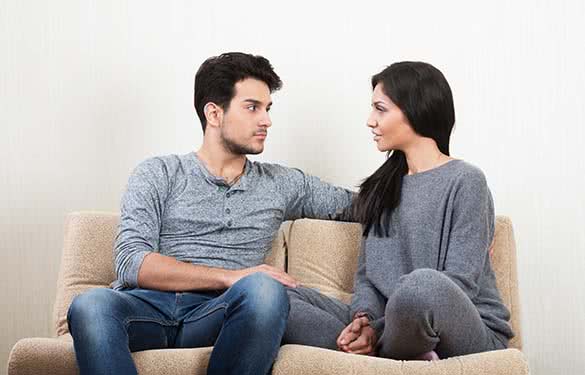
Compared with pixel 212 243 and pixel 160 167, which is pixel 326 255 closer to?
pixel 212 243

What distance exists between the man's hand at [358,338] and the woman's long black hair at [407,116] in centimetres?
32

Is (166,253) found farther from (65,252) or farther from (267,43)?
(267,43)

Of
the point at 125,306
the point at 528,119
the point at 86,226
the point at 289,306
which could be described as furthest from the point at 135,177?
the point at 528,119

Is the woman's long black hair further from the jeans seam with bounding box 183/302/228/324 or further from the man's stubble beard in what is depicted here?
the jeans seam with bounding box 183/302/228/324

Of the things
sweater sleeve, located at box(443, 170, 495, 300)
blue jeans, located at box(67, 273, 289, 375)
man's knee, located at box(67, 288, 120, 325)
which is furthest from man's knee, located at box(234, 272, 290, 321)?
sweater sleeve, located at box(443, 170, 495, 300)

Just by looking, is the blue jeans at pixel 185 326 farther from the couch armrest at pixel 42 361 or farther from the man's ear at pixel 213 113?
the man's ear at pixel 213 113

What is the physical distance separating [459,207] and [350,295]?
0.51 meters

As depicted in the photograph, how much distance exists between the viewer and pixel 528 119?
328 centimetres

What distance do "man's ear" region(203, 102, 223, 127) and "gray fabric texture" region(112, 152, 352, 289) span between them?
12 centimetres

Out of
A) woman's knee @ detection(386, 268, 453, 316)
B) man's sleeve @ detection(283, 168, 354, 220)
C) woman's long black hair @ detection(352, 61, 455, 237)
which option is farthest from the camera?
man's sleeve @ detection(283, 168, 354, 220)

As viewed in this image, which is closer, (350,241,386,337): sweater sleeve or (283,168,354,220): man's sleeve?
(350,241,386,337): sweater sleeve

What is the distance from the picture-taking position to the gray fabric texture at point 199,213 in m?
2.76

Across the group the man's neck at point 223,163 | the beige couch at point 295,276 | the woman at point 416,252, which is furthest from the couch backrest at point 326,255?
the man's neck at point 223,163

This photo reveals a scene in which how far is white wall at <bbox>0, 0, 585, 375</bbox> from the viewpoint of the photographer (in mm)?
3271
